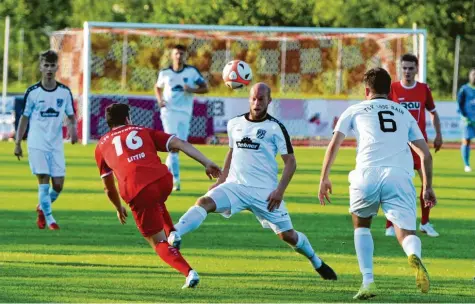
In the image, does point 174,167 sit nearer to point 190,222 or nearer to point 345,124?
point 190,222

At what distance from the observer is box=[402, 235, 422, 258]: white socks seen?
8.82 meters

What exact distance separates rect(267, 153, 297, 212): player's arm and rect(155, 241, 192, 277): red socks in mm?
928

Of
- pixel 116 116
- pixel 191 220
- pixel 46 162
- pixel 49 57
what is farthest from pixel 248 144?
pixel 46 162

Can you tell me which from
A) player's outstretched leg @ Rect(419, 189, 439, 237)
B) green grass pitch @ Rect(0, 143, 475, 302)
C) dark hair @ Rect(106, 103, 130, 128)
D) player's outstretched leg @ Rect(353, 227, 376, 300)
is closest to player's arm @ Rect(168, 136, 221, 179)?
dark hair @ Rect(106, 103, 130, 128)

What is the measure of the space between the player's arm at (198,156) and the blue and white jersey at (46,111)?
465cm

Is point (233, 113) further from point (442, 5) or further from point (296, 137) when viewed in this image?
point (442, 5)

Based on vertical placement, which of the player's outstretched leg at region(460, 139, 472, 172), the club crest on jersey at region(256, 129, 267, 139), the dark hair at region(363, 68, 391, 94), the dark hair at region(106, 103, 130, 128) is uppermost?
the dark hair at region(363, 68, 391, 94)

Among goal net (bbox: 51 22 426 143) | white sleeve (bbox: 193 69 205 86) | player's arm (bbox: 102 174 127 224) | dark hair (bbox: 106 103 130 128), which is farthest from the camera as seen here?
goal net (bbox: 51 22 426 143)

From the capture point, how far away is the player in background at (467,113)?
24.0 m

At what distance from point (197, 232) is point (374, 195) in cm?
486

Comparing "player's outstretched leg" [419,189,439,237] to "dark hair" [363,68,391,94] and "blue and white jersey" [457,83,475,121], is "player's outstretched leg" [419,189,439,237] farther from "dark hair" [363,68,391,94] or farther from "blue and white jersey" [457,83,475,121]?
"blue and white jersey" [457,83,475,121]

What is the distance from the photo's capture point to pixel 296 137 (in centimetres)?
3281

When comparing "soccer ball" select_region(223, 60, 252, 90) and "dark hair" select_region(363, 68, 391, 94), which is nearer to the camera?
"dark hair" select_region(363, 68, 391, 94)

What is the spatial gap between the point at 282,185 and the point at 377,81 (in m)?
1.23
